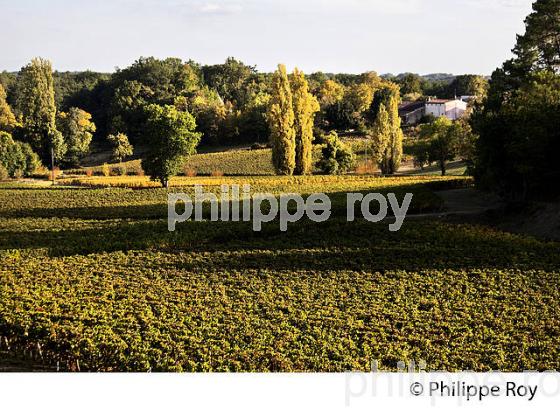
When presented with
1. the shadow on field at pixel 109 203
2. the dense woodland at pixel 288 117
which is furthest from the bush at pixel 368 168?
the shadow on field at pixel 109 203

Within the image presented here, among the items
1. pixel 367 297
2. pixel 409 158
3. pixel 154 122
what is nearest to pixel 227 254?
pixel 367 297

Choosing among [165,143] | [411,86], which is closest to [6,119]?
[165,143]

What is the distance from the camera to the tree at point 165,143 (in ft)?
131

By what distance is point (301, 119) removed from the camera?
148ft

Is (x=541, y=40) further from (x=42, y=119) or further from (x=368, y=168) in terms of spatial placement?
(x=42, y=119)

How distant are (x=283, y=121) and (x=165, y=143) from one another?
930 centimetres

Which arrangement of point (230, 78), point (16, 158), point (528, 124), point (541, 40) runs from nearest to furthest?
point (528, 124)
point (541, 40)
point (16, 158)
point (230, 78)

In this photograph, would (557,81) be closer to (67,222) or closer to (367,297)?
(367,297)

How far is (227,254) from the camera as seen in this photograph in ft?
73.9

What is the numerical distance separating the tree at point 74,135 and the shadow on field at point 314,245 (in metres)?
39.6

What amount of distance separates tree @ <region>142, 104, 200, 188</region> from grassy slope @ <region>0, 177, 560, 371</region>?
11894mm

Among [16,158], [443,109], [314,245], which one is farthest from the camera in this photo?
[443,109]

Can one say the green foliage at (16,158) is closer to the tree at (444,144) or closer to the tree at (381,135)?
the tree at (381,135)

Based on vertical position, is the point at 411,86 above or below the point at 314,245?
above
